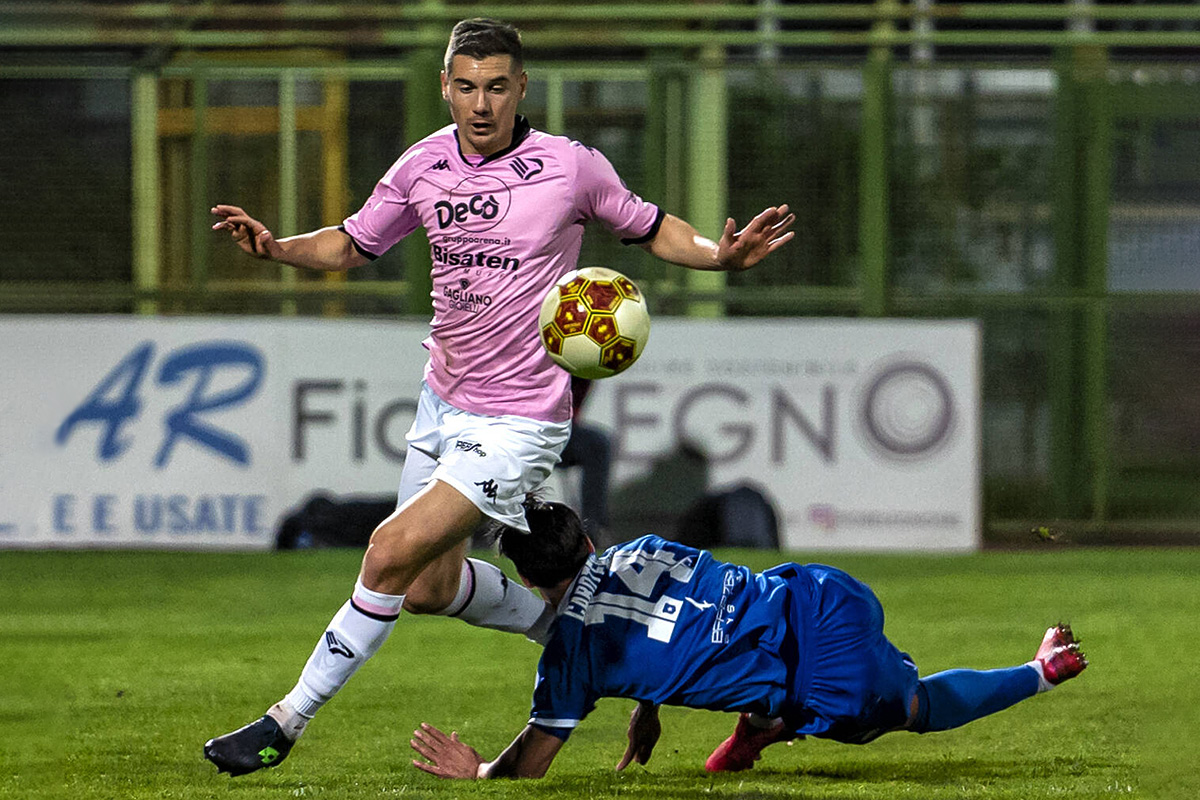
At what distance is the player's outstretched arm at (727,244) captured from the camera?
473cm

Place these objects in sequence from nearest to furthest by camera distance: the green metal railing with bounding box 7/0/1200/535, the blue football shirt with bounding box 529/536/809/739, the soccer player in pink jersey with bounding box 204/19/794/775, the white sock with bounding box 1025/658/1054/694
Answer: the blue football shirt with bounding box 529/536/809/739
the soccer player in pink jersey with bounding box 204/19/794/775
the white sock with bounding box 1025/658/1054/694
the green metal railing with bounding box 7/0/1200/535

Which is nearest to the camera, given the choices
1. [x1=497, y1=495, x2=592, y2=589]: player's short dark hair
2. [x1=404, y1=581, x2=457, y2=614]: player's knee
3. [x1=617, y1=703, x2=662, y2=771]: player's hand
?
[x1=497, y1=495, x2=592, y2=589]: player's short dark hair

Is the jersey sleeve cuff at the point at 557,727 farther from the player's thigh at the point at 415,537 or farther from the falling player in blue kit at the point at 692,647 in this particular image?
the player's thigh at the point at 415,537

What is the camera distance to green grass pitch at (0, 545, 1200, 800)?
4.66m

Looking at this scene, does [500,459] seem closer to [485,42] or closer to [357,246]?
[357,246]

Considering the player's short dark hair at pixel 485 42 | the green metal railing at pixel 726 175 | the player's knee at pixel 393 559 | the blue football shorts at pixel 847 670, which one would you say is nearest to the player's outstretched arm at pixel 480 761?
the player's knee at pixel 393 559

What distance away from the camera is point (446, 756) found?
461 cm

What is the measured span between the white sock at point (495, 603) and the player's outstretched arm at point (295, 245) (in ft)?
3.12

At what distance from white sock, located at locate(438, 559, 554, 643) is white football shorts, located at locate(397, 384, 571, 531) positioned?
0.30m

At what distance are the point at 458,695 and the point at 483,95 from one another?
2.31m

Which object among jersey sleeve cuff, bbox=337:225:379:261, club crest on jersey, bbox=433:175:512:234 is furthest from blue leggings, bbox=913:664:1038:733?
jersey sleeve cuff, bbox=337:225:379:261

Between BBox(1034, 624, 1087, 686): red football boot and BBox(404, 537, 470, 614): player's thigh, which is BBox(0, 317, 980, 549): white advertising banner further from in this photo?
BBox(1034, 624, 1087, 686): red football boot

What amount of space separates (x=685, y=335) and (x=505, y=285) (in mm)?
5723

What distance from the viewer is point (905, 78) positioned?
1174cm
